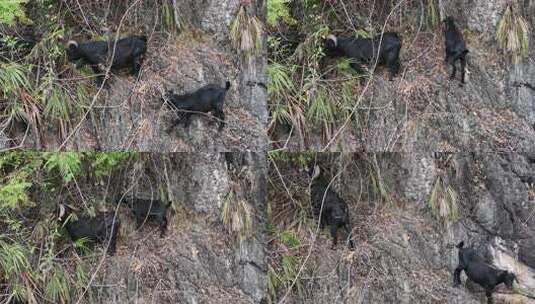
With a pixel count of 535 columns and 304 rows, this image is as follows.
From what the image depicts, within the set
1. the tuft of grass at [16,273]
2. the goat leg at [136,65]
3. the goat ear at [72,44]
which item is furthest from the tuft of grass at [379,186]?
the tuft of grass at [16,273]

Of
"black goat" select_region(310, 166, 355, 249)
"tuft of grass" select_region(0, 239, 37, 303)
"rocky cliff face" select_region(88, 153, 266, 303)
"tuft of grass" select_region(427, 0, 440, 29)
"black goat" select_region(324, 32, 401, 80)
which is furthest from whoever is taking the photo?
"tuft of grass" select_region(427, 0, 440, 29)

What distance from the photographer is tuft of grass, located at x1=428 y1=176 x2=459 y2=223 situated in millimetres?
6250

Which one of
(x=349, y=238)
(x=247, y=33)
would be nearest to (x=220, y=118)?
(x=247, y=33)

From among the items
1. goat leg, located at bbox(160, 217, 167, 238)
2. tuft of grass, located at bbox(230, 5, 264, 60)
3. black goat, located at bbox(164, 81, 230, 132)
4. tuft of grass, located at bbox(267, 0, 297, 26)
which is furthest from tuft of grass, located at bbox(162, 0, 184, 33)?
goat leg, located at bbox(160, 217, 167, 238)

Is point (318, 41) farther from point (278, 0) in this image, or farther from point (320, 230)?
point (320, 230)

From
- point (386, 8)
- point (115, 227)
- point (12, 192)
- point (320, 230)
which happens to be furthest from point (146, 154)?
point (386, 8)

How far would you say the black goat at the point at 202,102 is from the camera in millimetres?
5902

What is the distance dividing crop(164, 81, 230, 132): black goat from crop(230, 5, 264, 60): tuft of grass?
0.43m

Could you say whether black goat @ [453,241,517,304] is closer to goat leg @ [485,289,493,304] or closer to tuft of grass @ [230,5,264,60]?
goat leg @ [485,289,493,304]

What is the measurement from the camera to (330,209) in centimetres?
612

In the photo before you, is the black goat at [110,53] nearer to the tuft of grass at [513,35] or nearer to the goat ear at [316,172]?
the goat ear at [316,172]

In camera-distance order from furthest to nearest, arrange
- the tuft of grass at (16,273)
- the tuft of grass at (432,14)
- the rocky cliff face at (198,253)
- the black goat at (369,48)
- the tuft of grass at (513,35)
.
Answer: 1. the tuft of grass at (432,14)
2. the tuft of grass at (513,35)
3. the black goat at (369,48)
4. the rocky cliff face at (198,253)
5. the tuft of grass at (16,273)

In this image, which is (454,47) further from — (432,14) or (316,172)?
(316,172)

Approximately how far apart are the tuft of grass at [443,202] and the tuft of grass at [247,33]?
219cm
